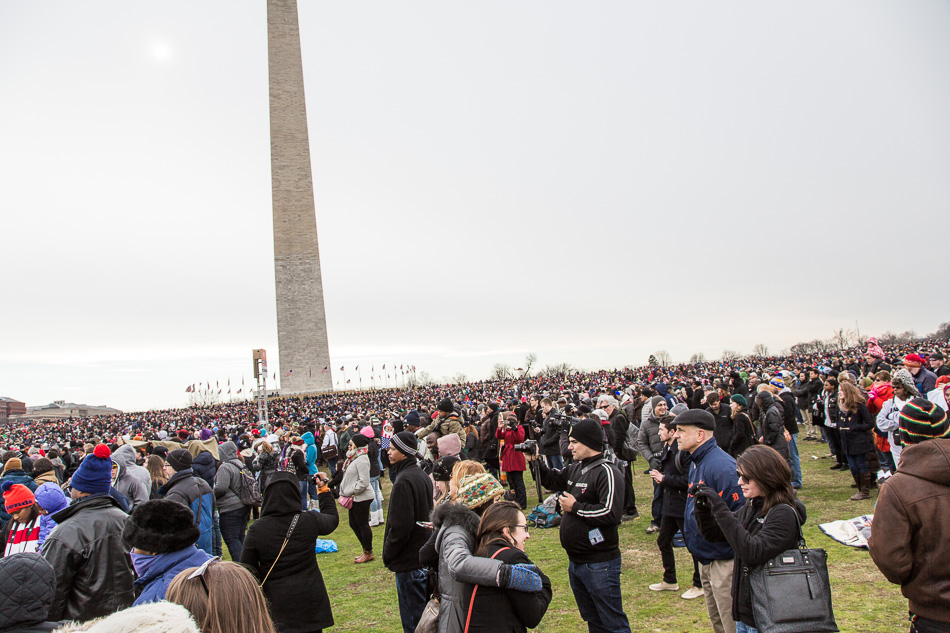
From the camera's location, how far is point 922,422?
10.2 ft

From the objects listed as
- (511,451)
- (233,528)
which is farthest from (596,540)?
(511,451)

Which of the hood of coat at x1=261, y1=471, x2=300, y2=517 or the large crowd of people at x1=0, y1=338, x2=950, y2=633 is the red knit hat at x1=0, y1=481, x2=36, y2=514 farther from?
the hood of coat at x1=261, y1=471, x2=300, y2=517

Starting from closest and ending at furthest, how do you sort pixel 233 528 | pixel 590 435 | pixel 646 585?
pixel 590 435, pixel 646 585, pixel 233 528

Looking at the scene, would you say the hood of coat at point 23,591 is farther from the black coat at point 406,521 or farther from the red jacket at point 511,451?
the red jacket at point 511,451

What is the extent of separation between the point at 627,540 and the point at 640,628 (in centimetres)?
294

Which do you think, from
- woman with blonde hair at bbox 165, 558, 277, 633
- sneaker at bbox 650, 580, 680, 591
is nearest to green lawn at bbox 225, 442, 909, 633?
sneaker at bbox 650, 580, 680, 591

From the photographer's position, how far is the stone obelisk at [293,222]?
136 feet

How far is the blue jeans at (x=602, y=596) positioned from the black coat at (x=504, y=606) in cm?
139

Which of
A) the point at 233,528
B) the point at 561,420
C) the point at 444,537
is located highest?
the point at 561,420

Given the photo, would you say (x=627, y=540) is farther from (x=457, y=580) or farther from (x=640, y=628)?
(x=457, y=580)

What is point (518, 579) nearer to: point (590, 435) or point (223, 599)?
point (223, 599)

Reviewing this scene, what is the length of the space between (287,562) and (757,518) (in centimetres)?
275

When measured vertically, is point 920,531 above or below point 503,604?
above

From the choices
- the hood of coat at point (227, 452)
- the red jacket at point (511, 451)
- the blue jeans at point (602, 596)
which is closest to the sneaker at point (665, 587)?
the blue jeans at point (602, 596)
